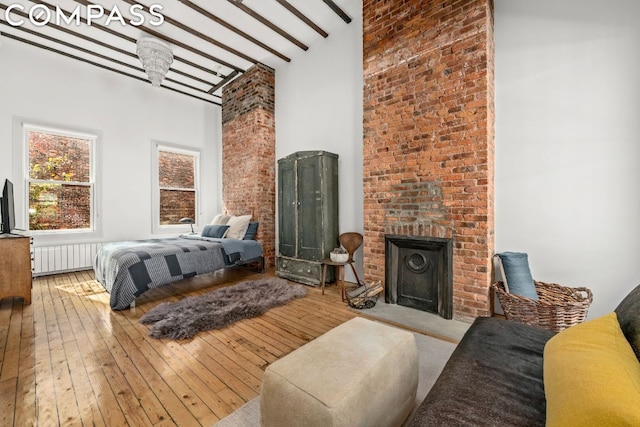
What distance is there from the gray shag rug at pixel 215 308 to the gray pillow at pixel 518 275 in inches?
86.9

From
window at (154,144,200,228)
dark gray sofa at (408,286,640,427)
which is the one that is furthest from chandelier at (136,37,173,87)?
dark gray sofa at (408,286,640,427)

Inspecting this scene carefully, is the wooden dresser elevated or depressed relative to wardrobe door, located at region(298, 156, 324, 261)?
depressed

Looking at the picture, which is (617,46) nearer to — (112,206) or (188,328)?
(188,328)

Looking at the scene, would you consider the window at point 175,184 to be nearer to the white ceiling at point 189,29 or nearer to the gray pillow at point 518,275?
the white ceiling at point 189,29

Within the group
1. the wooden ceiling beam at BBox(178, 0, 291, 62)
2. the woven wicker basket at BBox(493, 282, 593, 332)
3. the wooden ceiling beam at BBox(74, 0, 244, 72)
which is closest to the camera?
the woven wicker basket at BBox(493, 282, 593, 332)

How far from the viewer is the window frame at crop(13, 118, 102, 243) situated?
13.3 feet

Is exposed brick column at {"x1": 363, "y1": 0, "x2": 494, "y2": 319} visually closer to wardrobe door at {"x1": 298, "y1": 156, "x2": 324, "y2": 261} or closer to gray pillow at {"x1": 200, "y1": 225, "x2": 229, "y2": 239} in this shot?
wardrobe door at {"x1": 298, "y1": 156, "x2": 324, "y2": 261}

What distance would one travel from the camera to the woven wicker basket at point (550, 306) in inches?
81.4

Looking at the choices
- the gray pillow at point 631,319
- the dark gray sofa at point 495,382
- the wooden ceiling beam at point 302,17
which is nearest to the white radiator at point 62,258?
the wooden ceiling beam at point 302,17

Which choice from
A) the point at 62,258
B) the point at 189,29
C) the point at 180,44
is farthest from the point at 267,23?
the point at 62,258

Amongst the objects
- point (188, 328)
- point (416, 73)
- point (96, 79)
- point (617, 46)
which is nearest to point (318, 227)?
point (188, 328)

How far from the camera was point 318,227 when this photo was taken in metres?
3.75

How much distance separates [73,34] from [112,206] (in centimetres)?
265

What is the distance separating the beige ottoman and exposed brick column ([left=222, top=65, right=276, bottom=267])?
12.4 feet
